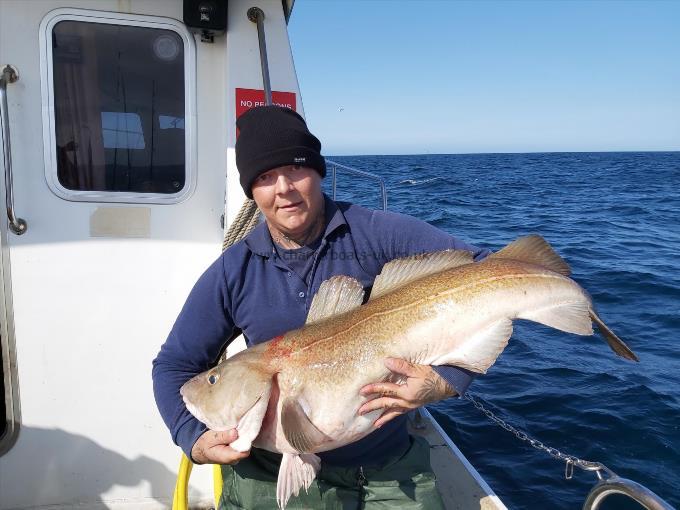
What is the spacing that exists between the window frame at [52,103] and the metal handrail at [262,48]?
0.43 metres

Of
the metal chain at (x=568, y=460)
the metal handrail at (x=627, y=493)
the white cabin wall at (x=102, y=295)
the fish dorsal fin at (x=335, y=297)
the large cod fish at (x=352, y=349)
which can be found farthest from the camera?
the white cabin wall at (x=102, y=295)

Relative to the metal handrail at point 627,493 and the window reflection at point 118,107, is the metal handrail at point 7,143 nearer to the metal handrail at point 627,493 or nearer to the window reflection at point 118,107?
the window reflection at point 118,107

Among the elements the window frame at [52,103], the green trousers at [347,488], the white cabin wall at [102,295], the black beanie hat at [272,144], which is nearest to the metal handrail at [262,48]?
the white cabin wall at [102,295]

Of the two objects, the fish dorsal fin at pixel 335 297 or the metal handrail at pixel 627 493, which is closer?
the metal handrail at pixel 627 493

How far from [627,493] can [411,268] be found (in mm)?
1325

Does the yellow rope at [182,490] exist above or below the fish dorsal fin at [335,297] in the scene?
below

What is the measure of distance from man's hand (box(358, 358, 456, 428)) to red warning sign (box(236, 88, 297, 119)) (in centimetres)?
201

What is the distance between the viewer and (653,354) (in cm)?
738

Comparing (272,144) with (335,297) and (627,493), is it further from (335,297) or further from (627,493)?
(627,493)

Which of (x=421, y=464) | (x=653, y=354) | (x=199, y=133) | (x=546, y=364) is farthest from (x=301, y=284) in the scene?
(x=653, y=354)

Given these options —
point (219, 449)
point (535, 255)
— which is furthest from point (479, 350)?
point (219, 449)

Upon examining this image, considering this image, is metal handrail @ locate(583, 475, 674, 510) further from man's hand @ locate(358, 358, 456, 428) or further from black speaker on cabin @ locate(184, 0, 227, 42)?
black speaker on cabin @ locate(184, 0, 227, 42)

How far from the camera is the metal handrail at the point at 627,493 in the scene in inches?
82.8

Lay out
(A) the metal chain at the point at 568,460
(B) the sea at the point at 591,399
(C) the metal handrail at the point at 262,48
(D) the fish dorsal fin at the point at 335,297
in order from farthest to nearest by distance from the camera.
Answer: (B) the sea at the point at 591,399 → (C) the metal handrail at the point at 262,48 → (A) the metal chain at the point at 568,460 → (D) the fish dorsal fin at the point at 335,297
